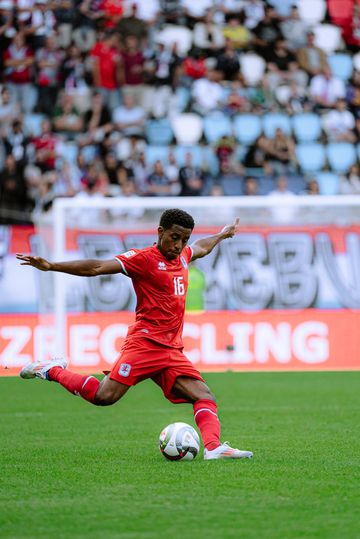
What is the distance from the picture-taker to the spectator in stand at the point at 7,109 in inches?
848

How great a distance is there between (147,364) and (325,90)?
53.7 ft

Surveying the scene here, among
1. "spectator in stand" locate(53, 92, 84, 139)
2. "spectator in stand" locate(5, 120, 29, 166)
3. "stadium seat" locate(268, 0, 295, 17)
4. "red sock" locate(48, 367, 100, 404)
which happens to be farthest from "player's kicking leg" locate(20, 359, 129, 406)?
"stadium seat" locate(268, 0, 295, 17)

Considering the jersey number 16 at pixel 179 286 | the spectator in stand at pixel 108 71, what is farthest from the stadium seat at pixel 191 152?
the jersey number 16 at pixel 179 286

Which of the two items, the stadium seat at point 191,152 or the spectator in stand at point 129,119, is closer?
the stadium seat at point 191,152

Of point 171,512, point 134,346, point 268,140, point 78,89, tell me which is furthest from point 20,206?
point 171,512

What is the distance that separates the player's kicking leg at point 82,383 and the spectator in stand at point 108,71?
1438cm

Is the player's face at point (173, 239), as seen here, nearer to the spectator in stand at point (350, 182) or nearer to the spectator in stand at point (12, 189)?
the spectator in stand at point (12, 189)

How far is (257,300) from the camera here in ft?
59.6

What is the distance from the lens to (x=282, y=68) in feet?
78.7

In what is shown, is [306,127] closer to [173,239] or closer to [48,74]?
[48,74]

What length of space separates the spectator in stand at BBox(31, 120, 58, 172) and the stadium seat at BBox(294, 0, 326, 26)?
7.57 metres

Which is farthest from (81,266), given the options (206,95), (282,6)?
(282,6)

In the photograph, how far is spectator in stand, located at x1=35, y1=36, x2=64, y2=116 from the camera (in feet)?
73.1

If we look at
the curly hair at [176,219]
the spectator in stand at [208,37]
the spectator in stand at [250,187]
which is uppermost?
the spectator in stand at [208,37]
